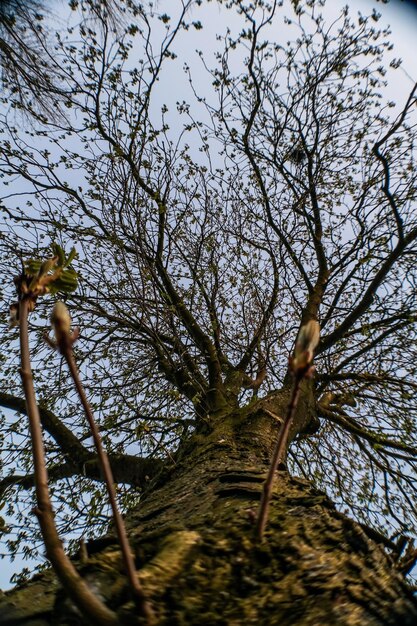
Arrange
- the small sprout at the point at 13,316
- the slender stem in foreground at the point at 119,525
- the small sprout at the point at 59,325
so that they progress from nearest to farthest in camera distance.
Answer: the slender stem in foreground at the point at 119,525, the small sprout at the point at 59,325, the small sprout at the point at 13,316

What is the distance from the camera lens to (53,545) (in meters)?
0.67

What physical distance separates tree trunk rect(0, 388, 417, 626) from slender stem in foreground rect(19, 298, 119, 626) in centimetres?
5

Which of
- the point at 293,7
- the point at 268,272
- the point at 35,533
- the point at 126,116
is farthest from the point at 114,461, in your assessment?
the point at 293,7

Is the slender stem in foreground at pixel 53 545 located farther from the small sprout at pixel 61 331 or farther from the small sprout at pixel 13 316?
the small sprout at pixel 13 316

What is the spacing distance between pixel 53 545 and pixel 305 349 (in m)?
0.53

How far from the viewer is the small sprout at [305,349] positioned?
73cm

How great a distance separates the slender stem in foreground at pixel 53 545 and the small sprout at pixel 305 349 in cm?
44

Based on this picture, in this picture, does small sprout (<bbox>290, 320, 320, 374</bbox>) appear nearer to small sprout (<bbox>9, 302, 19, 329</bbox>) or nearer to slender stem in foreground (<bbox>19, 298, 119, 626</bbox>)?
slender stem in foreground (<bbox>19, 298, 119, 626</bbox>)

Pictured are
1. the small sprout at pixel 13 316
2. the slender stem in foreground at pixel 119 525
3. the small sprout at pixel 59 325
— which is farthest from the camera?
the small sprout at pixel 13 316

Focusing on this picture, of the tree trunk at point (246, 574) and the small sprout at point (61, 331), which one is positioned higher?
the small sprout at point (61, 331)

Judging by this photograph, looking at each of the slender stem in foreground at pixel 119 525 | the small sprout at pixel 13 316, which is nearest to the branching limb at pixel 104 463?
the slender stem in foreground at pixel 119 525

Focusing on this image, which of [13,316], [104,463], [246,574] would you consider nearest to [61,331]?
[104,463]

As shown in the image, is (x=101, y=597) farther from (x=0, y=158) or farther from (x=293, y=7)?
(x=293, y=7)

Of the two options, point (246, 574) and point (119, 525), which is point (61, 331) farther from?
point (246, 574)
